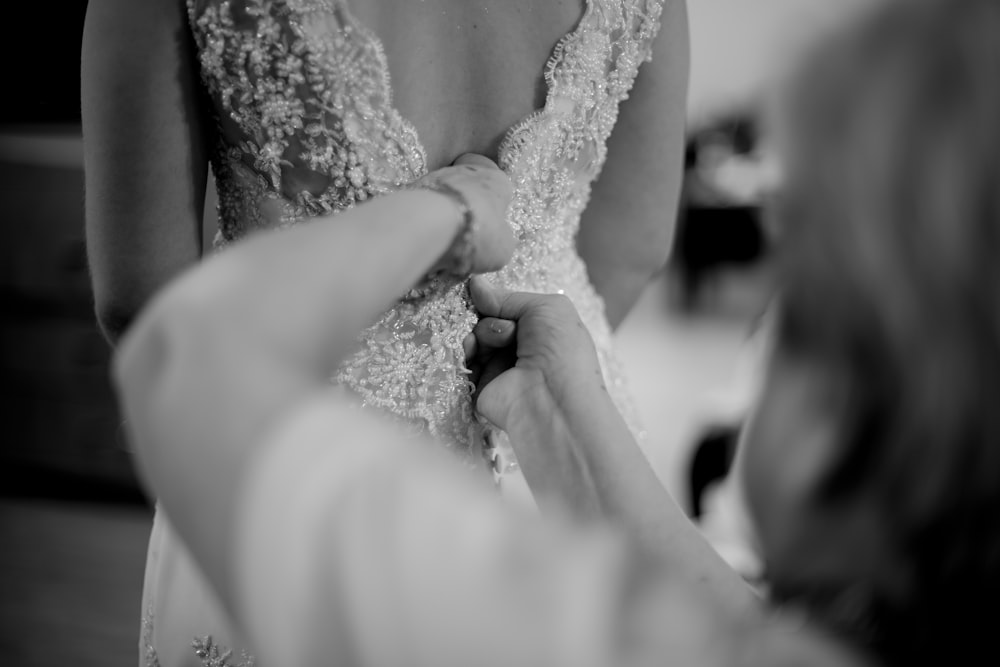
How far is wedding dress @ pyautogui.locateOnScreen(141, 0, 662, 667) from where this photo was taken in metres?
1.06

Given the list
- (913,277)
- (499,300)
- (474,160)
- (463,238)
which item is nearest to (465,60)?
(474,160)

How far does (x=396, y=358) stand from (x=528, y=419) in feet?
0.56

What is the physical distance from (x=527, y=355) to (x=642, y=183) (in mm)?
457

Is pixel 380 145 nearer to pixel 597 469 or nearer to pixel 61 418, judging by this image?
pixel 597 469

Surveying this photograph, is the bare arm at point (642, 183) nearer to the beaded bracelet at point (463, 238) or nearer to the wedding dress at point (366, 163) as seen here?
the wedding dress at point (366, 163)

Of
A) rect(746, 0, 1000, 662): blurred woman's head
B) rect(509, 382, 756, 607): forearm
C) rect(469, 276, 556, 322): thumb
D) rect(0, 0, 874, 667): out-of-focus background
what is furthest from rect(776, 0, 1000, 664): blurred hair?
rect(0, 0, 874, 667): out-of-focus background

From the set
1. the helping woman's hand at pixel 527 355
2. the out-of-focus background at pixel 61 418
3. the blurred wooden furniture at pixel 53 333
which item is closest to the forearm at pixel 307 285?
the helping woman's hand at pixel 527 355

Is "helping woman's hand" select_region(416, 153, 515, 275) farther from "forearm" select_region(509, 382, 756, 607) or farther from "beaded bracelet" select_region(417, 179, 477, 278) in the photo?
"forearm" select_region(509, 382, 756, 607)

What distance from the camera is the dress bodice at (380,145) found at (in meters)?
1.06

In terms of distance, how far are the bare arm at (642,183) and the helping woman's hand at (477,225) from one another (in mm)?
479

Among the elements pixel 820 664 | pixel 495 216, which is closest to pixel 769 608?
pixel 820 664

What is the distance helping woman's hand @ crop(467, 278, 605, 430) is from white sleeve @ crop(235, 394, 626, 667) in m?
0.57

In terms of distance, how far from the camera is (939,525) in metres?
0.54

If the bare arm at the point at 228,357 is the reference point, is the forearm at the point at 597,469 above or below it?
below
